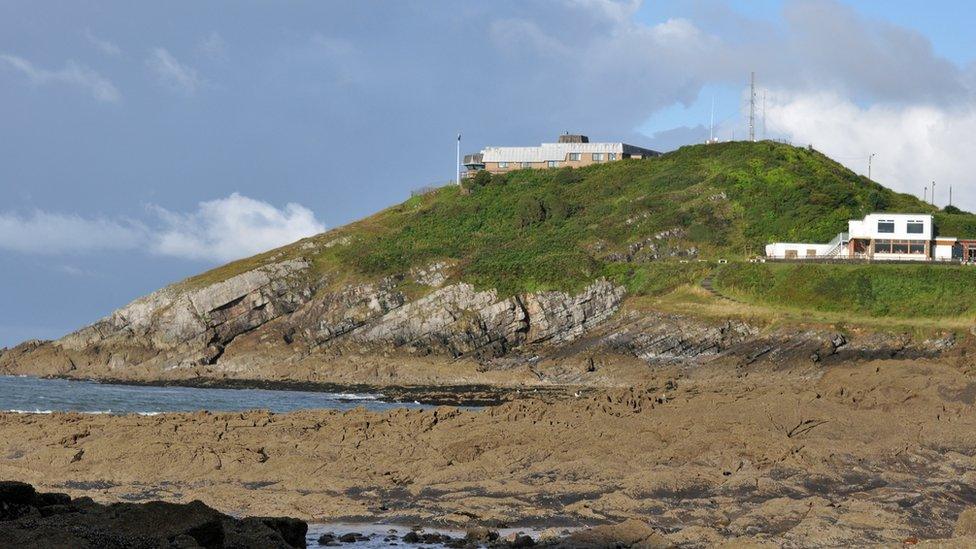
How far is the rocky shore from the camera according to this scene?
20.7m

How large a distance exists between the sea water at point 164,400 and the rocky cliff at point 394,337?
11.9 meters

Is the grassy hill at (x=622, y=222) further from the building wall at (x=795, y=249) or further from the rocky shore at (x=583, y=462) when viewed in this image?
the rocky shore at (x=583, y=462)

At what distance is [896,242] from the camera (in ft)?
282

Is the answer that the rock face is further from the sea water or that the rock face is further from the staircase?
the staircase

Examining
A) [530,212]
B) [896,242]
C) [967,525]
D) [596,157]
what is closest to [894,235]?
[896,242]

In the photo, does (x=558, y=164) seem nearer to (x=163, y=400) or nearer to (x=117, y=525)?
(x=163, y=400)

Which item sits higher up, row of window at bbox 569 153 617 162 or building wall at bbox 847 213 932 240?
row of window at bbox 569 153 617 162

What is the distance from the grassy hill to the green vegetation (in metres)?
0.68

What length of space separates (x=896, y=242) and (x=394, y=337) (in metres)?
38.7

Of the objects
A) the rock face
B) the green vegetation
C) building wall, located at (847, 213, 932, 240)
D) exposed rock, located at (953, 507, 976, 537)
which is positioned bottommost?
exposed rock, located at (953, 507, 976, 537)

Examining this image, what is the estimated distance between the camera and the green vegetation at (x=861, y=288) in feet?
238

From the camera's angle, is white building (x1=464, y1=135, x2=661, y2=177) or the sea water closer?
the sea water

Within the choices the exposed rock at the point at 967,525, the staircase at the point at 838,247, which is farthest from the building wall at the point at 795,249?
the exposed rock at the point at 967,525

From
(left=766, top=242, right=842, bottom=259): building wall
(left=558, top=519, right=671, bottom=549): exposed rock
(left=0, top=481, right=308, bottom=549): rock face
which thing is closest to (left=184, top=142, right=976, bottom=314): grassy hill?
(left=766, top=242, right=842, bottom=259): building wall
